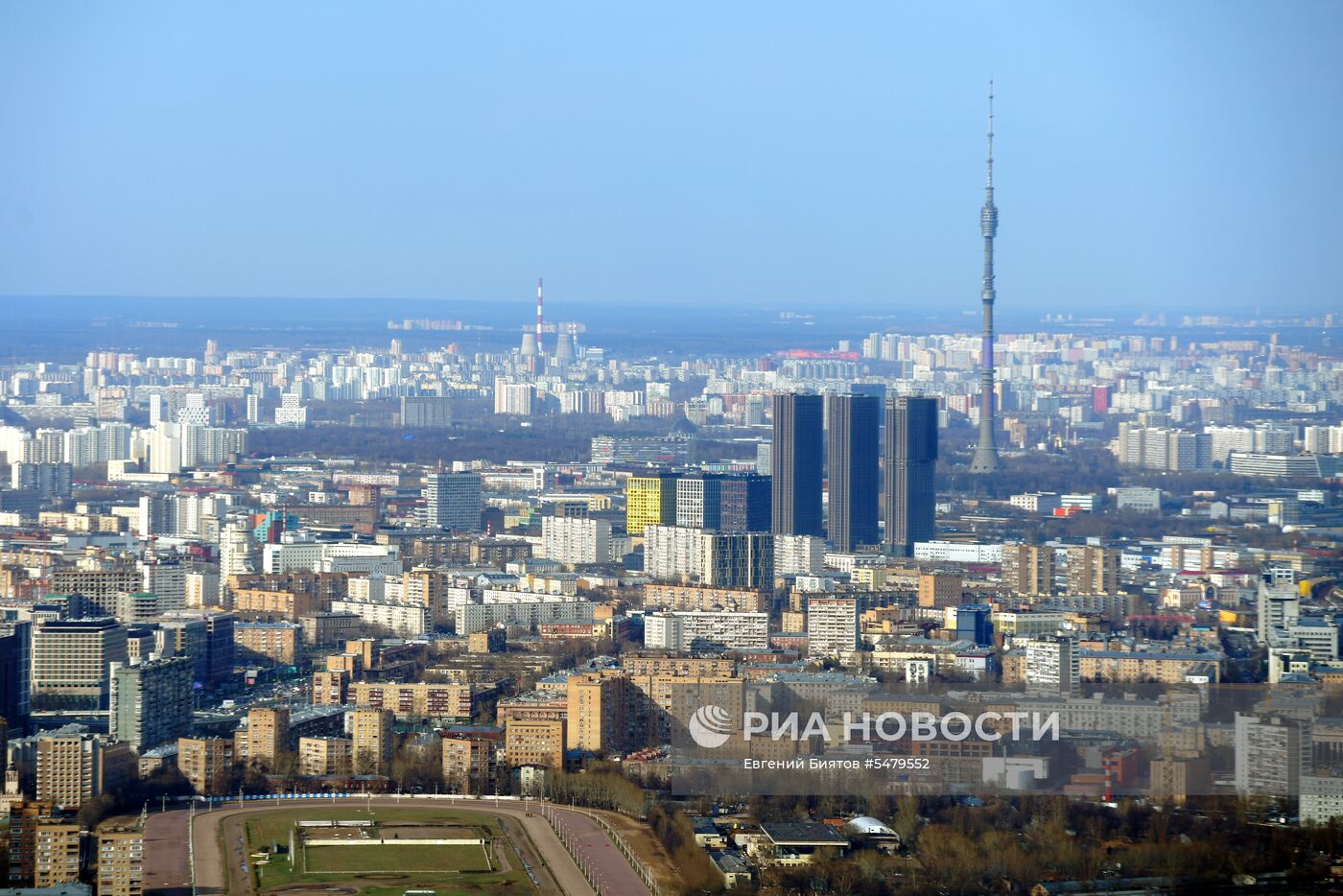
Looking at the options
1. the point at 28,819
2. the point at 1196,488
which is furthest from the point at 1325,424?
the point at 28,819

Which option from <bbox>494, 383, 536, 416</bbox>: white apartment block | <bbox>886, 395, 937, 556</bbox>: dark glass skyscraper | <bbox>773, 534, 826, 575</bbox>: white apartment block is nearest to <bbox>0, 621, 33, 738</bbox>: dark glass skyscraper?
<bbox>773, 534, 826, 575</bbox>: white apartment block

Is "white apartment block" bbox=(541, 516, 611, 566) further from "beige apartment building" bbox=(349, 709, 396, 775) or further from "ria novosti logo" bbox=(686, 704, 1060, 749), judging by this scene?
"ria novosti logo" bbox=(686, 704, 1060, 749)

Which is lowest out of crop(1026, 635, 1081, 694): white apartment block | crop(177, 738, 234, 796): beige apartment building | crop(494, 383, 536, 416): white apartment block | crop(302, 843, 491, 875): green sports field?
Result: crop(302, 843, 491, 875): green sports field

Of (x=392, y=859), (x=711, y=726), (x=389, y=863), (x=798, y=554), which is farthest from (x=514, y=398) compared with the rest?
(x=389, y=863)

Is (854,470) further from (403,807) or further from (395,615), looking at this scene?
(403,807)

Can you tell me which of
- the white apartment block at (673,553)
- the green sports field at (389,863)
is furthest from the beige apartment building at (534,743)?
the white apartment block at (673,553)
